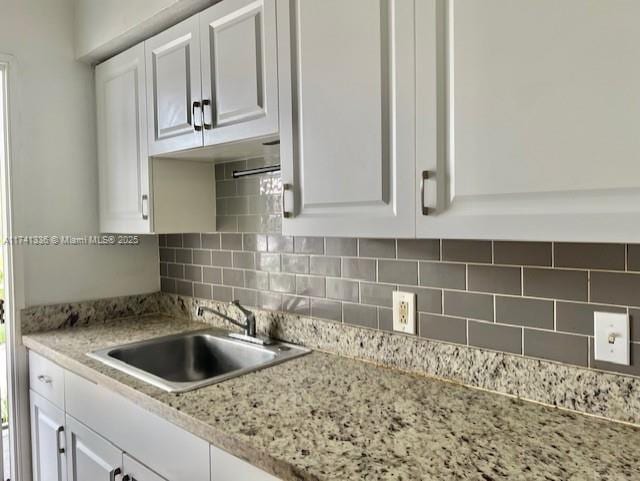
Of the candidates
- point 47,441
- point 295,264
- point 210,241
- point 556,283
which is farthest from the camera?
point 210,241

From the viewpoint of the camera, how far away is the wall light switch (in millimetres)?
1059

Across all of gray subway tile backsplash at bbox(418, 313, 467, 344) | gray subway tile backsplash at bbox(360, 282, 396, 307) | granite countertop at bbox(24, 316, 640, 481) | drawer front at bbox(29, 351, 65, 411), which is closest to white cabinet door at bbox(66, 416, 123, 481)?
drawer front at bbox(29, 351, 65, 411)

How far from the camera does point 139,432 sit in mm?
1397

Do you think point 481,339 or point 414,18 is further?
point 481,339

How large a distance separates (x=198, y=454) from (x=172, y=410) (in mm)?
129

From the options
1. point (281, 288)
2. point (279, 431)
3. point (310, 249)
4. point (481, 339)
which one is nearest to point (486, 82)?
point (481, 339)

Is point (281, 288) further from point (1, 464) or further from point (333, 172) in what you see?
point (1, 464)

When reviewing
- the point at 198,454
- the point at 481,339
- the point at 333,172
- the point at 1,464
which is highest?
the point at 333,172

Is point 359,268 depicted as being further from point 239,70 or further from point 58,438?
point 58,438

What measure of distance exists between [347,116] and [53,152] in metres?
1.63

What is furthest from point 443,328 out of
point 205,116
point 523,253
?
point 205,116

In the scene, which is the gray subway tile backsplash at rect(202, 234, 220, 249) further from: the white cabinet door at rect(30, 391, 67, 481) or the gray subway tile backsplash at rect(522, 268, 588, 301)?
the gray subway tile backsplash at rect(522, 268, 588, 301)

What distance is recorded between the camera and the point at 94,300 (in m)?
2.32

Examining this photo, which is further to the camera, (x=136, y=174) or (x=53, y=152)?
(x=53, y=152)
